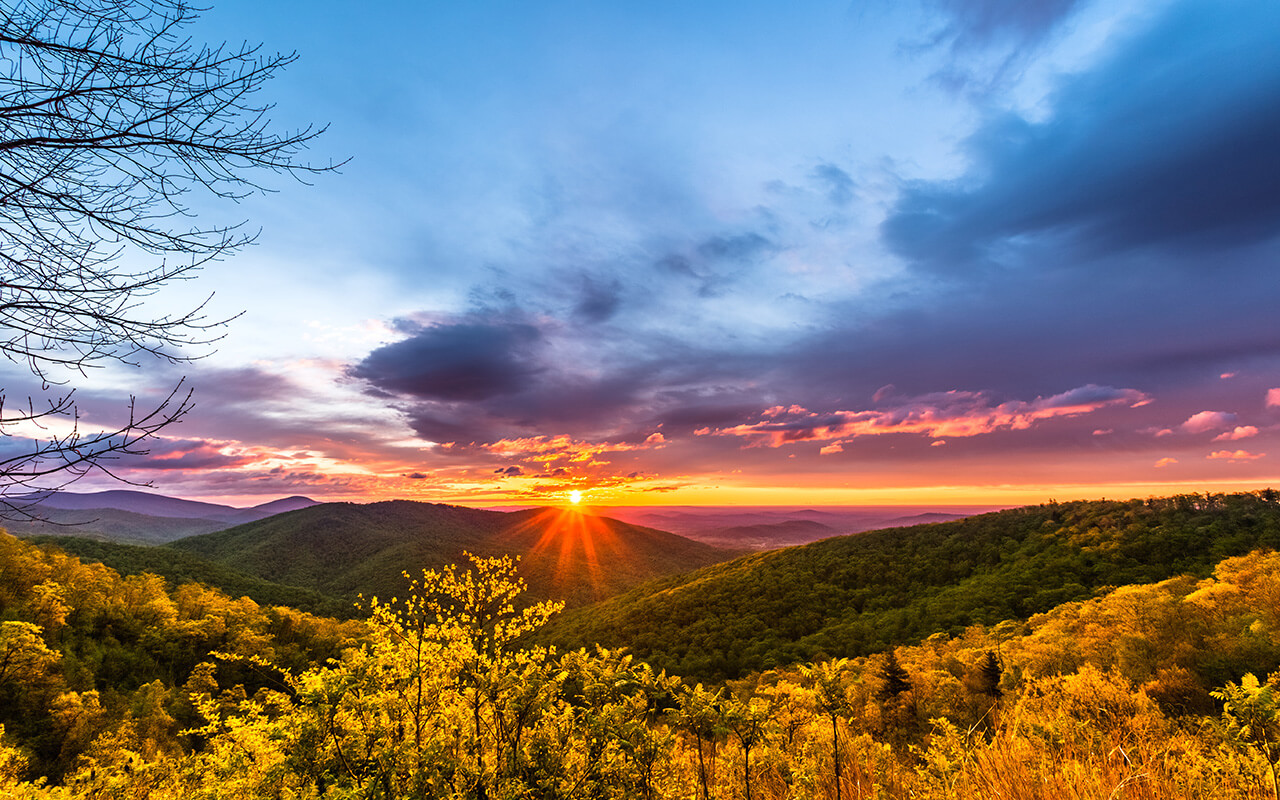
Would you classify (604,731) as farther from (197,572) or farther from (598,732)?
(197,572)

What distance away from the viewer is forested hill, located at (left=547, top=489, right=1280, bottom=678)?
176ft

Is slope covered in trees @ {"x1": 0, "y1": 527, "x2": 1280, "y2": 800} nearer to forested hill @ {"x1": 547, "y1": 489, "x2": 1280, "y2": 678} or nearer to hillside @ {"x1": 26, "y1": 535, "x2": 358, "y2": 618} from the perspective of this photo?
forested hill @ {"x1": 547, "y1": 489, "x2": 1280, "y2": 678}

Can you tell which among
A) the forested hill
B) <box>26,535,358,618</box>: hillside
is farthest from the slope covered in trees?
<box>26,535,358,618</box>: hillside

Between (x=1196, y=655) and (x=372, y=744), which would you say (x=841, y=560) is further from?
(x=372, y=744)

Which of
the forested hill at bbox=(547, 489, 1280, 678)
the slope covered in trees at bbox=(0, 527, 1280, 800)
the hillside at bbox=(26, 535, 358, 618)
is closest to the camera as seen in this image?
the slope covered in trees at bbox=(0, 527, 1280, 800)

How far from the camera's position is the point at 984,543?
7775 cm

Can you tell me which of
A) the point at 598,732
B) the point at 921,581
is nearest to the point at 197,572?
the point at 598,732

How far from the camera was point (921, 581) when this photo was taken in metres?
70.6

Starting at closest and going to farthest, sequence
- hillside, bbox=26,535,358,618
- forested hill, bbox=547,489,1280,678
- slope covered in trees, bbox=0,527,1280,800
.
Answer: slope covered in trees, bbox=0,527,1280,800 < forested hill, bbox=547,489,1280,678 < hillside, bbox=26,535,358,618

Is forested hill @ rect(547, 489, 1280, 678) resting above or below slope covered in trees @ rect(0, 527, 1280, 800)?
below

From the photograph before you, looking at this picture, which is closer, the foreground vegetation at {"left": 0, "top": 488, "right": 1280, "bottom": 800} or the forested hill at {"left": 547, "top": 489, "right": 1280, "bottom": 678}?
the foreground vegetation at {"left": 0, "top": 488, "right": 1280, "bottom": 800}

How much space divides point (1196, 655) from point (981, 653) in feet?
39.5

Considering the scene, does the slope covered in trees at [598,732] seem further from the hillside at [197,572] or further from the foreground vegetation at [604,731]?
the hillside at [197,572]

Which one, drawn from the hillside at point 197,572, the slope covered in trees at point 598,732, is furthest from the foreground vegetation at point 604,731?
the hillside at point 197,572
